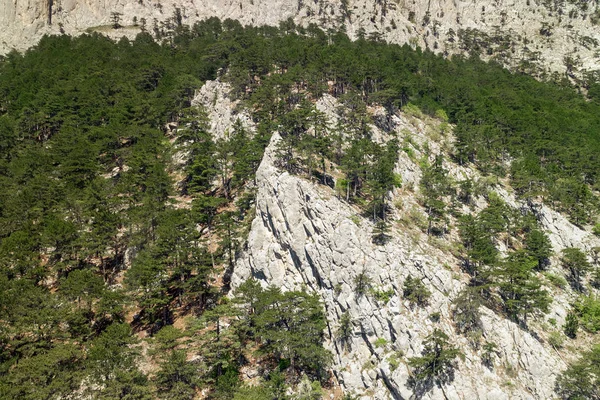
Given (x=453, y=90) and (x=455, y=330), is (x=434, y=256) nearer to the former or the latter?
(x=455, y=330)

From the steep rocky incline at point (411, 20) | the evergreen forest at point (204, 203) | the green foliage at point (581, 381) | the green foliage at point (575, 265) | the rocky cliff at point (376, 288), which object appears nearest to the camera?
the evergreen forest at point (204, 203)

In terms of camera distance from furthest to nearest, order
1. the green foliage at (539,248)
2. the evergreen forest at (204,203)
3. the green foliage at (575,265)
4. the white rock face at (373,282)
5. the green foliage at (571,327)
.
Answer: the green foliage at (539,248), the green foliage at (575,265), the green foliage at (571,327), the white rock face at (373,282), the evergreen forest at (204,203)

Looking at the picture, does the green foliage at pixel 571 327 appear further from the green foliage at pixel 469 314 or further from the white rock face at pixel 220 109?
the white rock face at pixel 220 109

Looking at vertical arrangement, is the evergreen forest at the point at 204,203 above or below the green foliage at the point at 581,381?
above

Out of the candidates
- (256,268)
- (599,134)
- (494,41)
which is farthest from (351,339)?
(494,41)

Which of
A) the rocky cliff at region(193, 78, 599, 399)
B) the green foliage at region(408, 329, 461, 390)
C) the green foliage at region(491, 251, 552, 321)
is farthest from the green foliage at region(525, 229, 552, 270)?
the green foliage at region(408, 329, 461, 390)

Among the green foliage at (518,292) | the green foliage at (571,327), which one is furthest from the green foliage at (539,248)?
the green foliage at (571,327)

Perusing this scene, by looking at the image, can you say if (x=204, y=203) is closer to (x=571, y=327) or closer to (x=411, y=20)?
(x=571, y=327)
